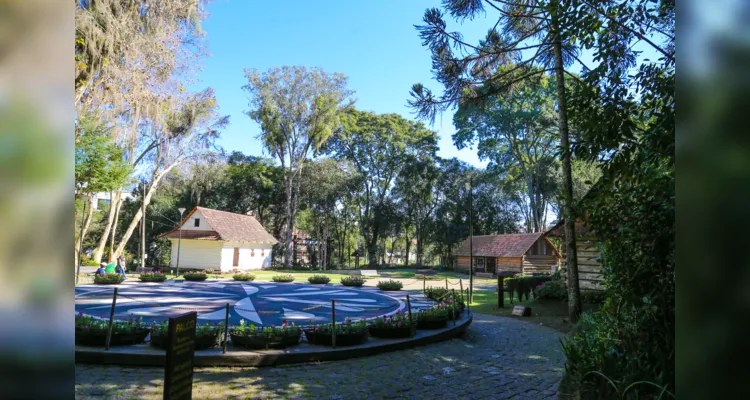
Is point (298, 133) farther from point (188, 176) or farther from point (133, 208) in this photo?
point (133, 208)

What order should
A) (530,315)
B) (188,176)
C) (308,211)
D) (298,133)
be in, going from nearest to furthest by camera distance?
1. (530,315)
2. (188,176)
3. (298,133)
4. (308,211)

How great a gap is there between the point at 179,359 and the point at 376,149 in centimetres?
4834

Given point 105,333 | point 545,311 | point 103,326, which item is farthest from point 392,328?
point 545,311

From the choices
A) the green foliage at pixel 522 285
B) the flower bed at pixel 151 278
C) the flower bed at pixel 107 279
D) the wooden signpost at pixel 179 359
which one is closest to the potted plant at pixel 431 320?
the wooden signpost at pixel 179 359

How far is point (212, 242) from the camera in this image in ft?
119

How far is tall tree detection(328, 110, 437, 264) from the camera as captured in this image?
51.2 metres

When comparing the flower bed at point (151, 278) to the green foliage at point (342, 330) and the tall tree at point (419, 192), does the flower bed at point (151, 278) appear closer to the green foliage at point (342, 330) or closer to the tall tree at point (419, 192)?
the green foliage at point (342, 330)

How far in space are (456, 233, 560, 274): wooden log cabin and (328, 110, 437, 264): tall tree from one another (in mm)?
13947

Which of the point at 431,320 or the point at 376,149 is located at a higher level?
the point at 376,149

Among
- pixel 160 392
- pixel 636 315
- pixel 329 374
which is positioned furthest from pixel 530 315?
pixel 160 392

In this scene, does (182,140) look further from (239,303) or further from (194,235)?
(239,303)

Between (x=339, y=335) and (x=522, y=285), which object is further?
(x=522, y=285)

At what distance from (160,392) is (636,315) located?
21.5ft

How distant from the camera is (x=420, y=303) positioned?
54.1ft
